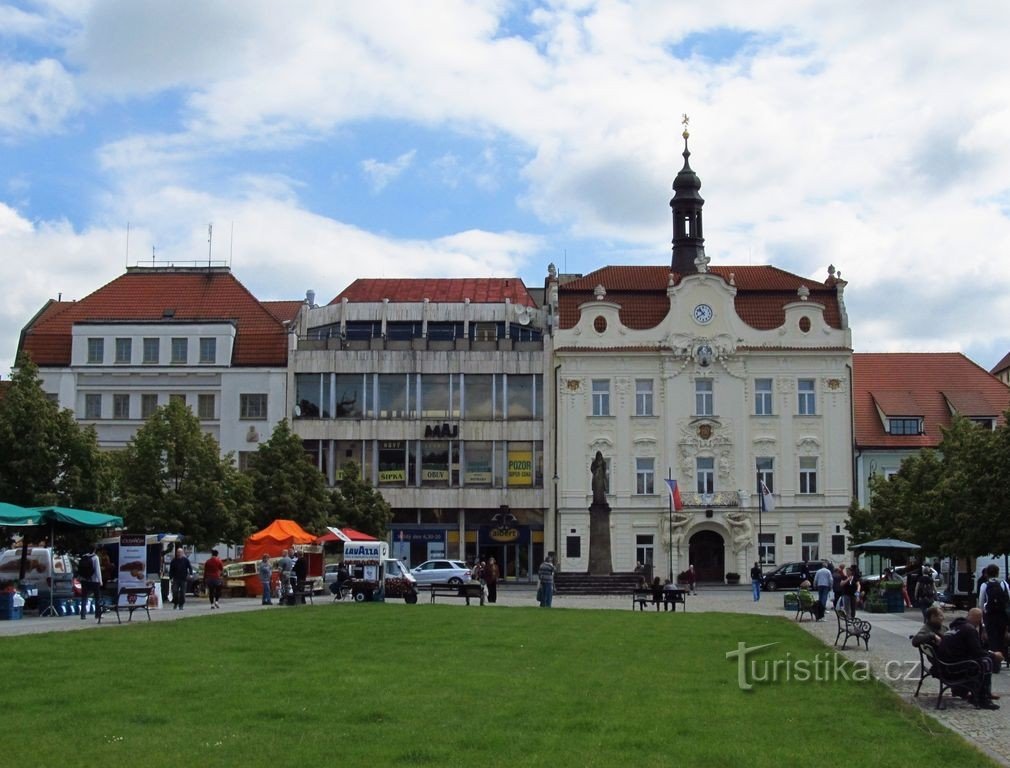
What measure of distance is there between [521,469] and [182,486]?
2670cm

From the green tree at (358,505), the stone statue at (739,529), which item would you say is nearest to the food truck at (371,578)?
the green tree at (358,505)

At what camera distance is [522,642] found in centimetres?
2420

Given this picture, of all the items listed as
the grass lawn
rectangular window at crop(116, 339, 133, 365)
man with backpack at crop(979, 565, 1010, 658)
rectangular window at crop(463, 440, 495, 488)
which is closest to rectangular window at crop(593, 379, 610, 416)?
rectangular window at crop(463, 440, 495, 488)

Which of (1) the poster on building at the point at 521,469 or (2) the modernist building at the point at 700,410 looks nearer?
(2) the modernist building at the point at 700,410

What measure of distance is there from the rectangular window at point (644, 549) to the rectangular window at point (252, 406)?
20.3 metres

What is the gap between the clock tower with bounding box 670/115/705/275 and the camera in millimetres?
78000

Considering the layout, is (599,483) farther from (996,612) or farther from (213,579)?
(996,612)

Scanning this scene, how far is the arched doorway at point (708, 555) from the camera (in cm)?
7075

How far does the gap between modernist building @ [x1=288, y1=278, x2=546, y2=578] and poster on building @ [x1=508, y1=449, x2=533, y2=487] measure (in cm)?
5

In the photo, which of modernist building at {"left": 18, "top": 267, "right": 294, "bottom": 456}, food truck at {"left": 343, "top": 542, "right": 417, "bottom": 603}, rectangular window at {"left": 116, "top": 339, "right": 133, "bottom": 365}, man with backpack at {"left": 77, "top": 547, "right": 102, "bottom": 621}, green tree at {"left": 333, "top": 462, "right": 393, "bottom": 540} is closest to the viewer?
man with backpack at {"left": 77, "top": 547, "right": 102, "bottom": 621}

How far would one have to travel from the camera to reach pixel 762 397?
72688mm

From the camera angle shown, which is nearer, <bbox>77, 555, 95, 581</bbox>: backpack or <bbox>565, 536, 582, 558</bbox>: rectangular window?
<bbox>77, 555, 95, 581</bbox>: backpack

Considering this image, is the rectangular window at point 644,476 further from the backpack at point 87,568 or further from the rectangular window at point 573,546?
the backpack at point 87,568

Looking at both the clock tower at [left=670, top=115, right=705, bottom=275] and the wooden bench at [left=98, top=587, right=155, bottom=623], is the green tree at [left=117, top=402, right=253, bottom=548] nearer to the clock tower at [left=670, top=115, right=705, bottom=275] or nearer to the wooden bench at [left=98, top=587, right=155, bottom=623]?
the wooden bench at [left=98, top=587, right=155, bottom=623]
